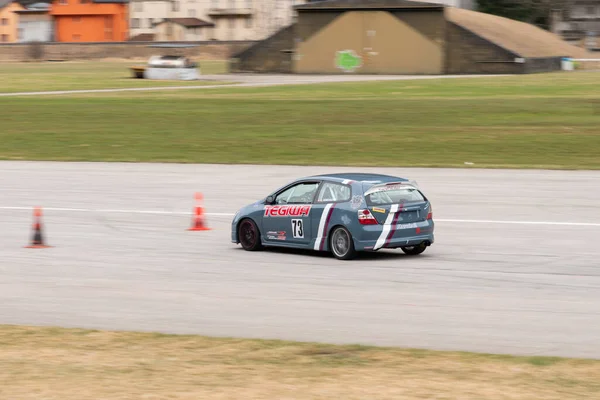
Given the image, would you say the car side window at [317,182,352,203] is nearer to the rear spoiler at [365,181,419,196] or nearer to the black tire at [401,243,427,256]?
the rear spoiler at [365,181,419,196]

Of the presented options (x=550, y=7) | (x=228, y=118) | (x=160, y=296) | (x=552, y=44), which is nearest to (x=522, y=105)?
(x=228, y=118)

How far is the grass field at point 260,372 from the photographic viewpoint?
8.64 metres

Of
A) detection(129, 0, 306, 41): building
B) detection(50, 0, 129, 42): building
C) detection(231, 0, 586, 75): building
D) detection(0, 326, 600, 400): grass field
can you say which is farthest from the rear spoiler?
detection(50, 0, 129, 42): building

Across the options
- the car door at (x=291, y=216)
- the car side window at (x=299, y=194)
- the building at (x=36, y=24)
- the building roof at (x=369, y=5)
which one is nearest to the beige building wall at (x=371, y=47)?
the building roof at (x=369, y=5)

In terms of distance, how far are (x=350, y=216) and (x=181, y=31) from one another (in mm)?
137959

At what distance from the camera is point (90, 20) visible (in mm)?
154625

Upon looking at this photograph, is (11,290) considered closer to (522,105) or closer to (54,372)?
(54,372)

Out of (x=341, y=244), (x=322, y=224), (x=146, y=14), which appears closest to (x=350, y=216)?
(x=341, y=244)

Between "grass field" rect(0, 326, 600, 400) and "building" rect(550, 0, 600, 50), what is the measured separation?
131302 millimetres

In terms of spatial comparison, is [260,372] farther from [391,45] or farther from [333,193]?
[391,45]

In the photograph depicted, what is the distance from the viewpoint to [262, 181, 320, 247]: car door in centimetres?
1680

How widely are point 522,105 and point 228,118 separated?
12459 millimetres

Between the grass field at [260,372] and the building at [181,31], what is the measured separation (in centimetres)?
14191

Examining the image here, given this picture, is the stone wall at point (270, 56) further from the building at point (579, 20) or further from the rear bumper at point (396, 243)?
the rear bumper at point (396, 243)
